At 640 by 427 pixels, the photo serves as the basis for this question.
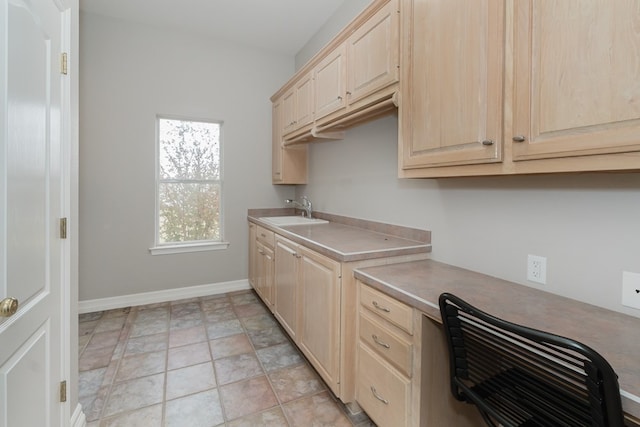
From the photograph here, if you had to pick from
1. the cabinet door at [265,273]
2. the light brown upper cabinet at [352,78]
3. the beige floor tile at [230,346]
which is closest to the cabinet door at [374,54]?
the light brown upper cabinet at [352,78]

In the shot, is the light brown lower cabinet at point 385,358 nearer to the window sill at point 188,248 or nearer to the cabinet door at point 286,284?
the cabinet door at point 286,284

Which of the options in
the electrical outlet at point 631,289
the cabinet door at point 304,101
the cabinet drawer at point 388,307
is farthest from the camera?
the cabinet door at point 304,101

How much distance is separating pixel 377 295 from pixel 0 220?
144cm

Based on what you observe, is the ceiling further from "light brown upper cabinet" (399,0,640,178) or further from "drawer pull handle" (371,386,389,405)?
"drawer pull handle" (371,386,389,405)

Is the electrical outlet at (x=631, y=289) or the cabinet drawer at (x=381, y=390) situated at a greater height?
the electrical outlet at (x=631, y=289)

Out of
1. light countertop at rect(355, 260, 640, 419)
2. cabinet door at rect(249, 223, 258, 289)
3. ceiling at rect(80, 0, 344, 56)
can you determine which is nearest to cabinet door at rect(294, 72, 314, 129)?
ceiling at rect(80, 0, 344, 56)

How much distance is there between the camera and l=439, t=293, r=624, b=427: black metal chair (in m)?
0.68

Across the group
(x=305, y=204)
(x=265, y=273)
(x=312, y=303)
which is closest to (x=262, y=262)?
(x=265, y=273)

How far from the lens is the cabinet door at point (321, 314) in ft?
5.64

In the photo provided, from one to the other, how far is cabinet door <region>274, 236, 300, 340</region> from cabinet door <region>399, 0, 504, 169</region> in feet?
3.90

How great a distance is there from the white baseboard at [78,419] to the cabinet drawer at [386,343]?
154 centimetres

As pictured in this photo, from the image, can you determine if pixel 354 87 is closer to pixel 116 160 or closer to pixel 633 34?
pixel 633 34

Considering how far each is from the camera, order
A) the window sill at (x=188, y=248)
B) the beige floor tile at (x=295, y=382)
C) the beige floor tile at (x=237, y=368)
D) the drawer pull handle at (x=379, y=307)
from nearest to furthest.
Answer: the drawer pull handle at (x=379, y=307) < the beige floor tile at (x=295, y=382) < the beige floor tile at (x=237, y=368) < the window sill at (x=188, y=248)

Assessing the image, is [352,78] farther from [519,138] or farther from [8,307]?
[8,307]
